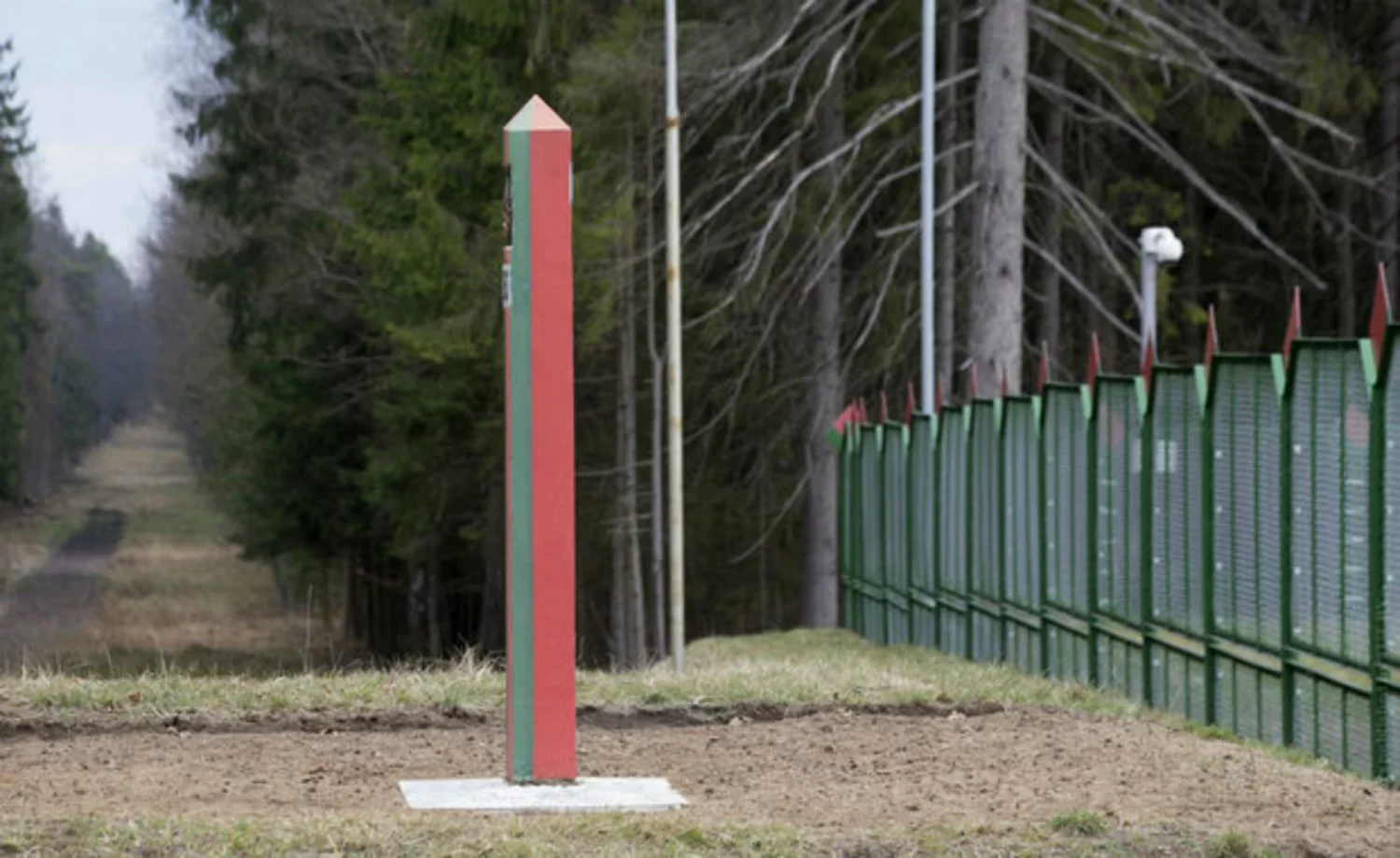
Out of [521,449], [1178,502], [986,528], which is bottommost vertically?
[986,528]

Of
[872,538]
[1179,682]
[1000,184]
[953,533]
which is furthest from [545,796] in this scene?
[1000,184]

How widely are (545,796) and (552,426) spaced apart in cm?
140

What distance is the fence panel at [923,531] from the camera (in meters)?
23.0

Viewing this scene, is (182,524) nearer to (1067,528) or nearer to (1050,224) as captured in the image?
(1050,224)

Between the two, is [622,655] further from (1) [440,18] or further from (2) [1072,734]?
(2) [1072,734]

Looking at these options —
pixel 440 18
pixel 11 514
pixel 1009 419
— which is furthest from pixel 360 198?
pixel 11 514

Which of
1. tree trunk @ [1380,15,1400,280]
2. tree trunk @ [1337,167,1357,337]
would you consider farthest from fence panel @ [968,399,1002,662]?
tree trunk @ [1380,15,1400,280]

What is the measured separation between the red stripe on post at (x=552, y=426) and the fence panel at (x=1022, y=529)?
9.28 meters

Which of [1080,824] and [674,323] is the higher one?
[674,323]

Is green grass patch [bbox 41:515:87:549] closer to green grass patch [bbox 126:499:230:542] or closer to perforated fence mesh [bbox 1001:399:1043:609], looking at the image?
green grass patch [bbox 126:499:230:542]

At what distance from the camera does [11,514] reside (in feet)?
287

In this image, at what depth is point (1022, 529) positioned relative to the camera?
62.5 ft

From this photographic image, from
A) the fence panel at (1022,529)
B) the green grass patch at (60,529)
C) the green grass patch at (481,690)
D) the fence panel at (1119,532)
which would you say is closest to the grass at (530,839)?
the green grass patch at (481,690)

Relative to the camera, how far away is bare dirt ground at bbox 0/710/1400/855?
8.44 m
